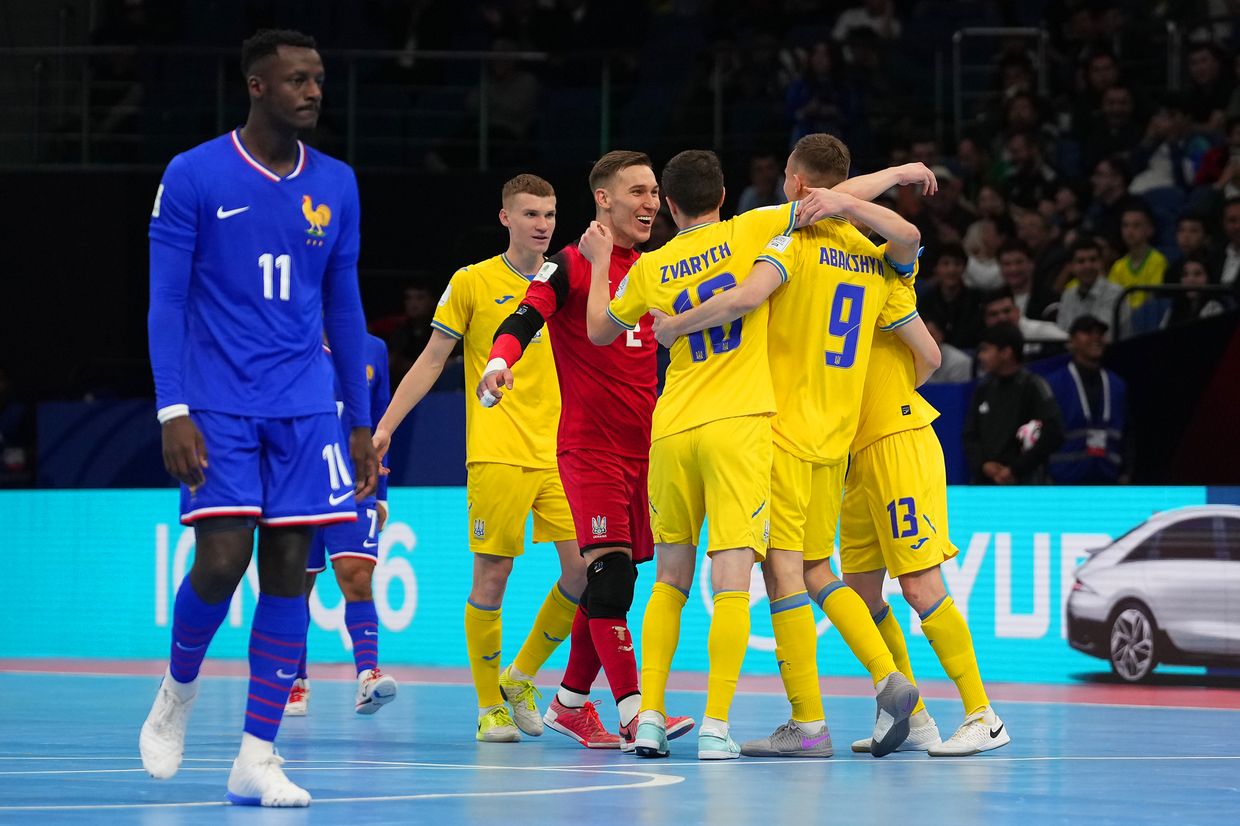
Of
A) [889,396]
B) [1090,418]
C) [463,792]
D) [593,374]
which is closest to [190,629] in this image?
[463,792]

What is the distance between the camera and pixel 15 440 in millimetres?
15391

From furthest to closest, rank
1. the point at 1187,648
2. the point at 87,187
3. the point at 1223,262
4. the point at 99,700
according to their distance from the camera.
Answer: the point at 87,187, the point at 1223,262, the point at 1187,648, the point at 99,700

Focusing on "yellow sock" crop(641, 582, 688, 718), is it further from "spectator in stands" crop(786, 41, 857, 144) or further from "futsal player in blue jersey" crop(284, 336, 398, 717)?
"spectator in stands" crop(786, 41, 857, 144)

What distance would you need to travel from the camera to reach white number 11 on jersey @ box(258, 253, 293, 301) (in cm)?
560

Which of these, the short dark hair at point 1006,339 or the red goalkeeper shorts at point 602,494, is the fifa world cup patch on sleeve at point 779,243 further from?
the short dark hair at point 1006,339

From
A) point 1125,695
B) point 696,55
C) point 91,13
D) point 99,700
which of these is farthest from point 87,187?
point 1125,695

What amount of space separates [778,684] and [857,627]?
4.27 meters

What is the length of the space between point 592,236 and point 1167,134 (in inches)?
365

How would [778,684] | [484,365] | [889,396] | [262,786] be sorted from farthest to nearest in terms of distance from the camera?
[778,684] < [484,365] < [889,396] < [262,786]

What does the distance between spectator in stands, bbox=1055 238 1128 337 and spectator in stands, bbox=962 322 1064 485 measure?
161cm

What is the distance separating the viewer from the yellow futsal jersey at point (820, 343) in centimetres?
→ 700

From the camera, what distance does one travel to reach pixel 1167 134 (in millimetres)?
15070

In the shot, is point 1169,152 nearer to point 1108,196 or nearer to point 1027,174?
point 1108,196

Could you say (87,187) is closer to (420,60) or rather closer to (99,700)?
(420,60)
